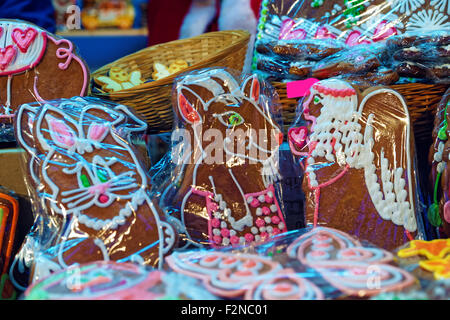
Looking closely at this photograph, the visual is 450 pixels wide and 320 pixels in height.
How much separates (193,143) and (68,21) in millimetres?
843

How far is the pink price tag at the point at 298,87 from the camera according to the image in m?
1.28

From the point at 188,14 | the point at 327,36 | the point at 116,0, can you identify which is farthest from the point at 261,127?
the point at 116,0

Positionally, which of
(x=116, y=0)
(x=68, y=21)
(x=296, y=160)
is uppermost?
(x=116, y=0)

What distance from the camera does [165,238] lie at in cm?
94

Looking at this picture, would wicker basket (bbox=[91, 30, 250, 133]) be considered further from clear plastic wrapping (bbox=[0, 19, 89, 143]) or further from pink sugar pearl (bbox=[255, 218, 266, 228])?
pink sugar pearl (bbox=[255, 218, 266, 228])

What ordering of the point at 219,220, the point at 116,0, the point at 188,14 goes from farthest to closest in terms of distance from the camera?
the point at 116,0 < the point at 188,14 < the point at 219,220

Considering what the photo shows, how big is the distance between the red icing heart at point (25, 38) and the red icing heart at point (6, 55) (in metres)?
0.02

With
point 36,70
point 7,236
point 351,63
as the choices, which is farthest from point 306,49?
point 7,236

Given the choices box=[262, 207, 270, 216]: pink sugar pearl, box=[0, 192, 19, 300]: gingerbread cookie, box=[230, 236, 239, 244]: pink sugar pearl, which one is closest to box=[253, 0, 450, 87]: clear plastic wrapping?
box=[262, 207, 270, 216]: pink sugar pearl

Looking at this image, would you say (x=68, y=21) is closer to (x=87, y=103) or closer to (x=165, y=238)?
(x=87, y=103)

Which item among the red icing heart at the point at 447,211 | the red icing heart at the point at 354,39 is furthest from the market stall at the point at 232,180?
the red icing heart at the point at 354,39

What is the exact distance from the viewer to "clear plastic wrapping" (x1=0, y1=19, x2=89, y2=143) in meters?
1.28

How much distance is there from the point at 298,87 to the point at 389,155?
35cm

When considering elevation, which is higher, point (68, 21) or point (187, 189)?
point (68, 21)
